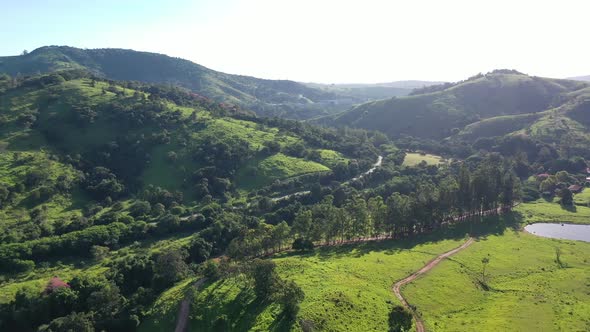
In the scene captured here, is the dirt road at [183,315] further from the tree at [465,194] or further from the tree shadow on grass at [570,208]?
the tree shadow on grass at [570,208]

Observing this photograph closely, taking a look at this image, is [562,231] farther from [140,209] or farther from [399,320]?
[140,209]

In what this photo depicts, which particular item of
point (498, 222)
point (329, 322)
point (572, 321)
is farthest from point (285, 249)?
point (498, 222)

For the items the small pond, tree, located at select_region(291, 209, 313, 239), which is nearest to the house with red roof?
the small pond

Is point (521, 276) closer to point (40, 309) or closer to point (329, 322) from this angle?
point (329, 322)

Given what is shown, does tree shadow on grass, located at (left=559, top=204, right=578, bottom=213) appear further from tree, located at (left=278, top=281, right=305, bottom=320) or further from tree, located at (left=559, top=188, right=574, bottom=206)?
tree, located at (left=278, top=281, right=305, bottom=320)

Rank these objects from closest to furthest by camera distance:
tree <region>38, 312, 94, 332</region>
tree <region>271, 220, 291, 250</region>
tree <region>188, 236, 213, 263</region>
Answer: tree <region>38, 312, 94, 332</region>
tree <region>271, 220, 291, 250</region>
tree <region>188, 236, 213, 263</region>

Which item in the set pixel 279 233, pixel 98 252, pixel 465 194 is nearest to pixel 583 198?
pixel 465 194
